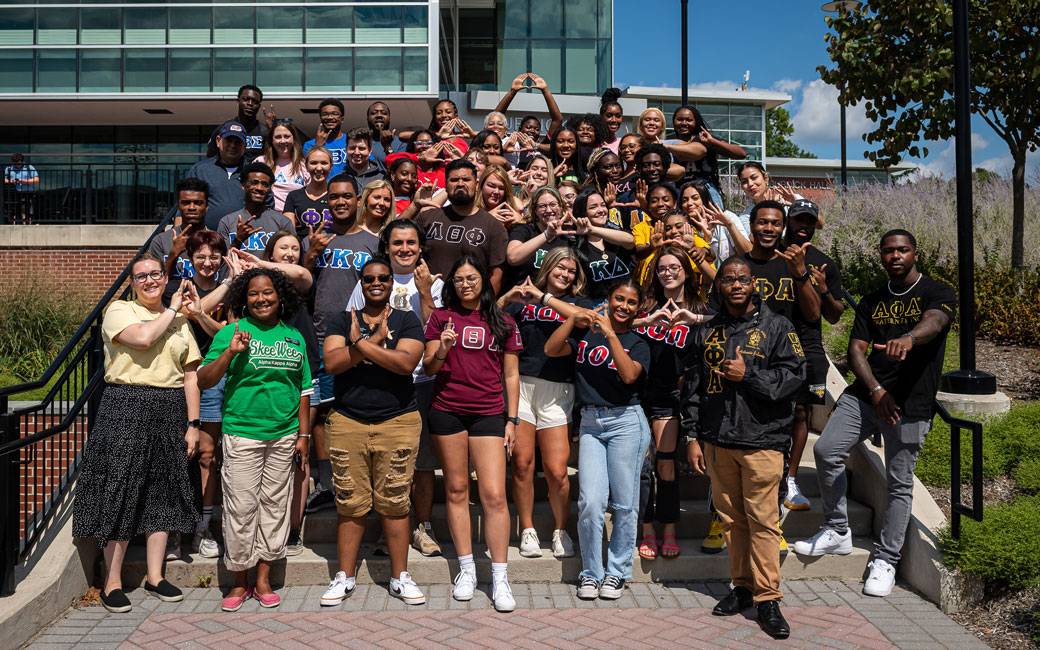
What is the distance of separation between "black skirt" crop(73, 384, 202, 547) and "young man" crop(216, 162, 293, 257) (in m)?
1.57

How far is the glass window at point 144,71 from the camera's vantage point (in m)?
21.1

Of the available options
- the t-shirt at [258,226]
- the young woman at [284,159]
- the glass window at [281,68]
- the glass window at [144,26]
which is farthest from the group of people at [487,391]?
the glass window at [144,26]

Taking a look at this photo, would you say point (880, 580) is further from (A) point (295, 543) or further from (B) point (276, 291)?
(B) point (276, 291)

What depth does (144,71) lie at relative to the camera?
69.4ft

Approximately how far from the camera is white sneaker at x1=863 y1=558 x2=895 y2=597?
17.4ft

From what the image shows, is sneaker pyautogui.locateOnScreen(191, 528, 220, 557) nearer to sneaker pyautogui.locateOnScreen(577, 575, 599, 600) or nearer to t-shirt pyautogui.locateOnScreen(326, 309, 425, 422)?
t-shirt pyautogui.locateOnScreen(326, 309, 425, 422)

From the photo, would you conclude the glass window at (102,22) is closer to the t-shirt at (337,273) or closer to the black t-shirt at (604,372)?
the t-shirt at (337,273)

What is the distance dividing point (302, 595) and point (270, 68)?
61.8ft

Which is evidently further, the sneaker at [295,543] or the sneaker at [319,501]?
the sneaker at [319,501]

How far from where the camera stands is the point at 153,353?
5121mm

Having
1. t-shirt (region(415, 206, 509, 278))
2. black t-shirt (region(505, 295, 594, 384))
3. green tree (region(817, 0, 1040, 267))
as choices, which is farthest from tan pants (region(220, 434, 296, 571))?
green tree (region(817, 0, 1040, 267))

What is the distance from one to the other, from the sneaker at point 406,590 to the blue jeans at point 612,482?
42.6 inches

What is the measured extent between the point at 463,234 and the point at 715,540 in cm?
290

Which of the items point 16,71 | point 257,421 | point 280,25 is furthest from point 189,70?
point 257,421
